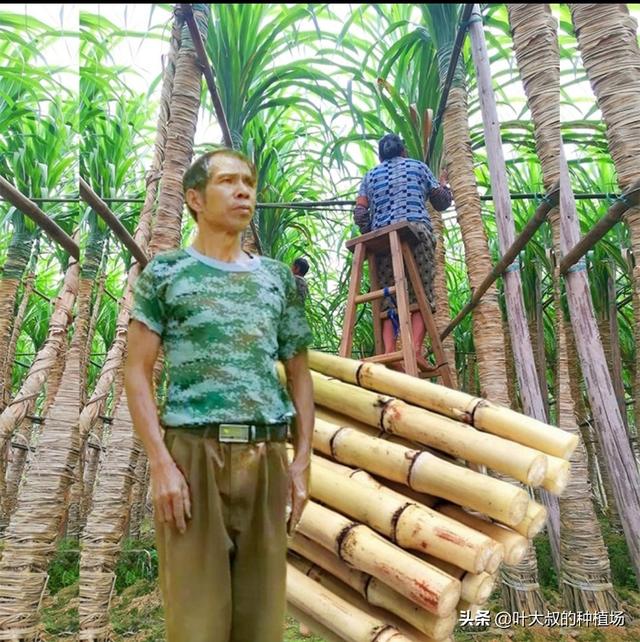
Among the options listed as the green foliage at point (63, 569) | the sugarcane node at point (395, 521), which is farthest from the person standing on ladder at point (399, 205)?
the green foliage at point (63, 569)

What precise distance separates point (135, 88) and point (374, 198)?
0.74 m

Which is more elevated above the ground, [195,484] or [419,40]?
[419,40]

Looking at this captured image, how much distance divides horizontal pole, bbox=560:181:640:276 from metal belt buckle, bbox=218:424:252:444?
94 cm

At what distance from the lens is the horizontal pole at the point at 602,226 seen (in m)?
1.28

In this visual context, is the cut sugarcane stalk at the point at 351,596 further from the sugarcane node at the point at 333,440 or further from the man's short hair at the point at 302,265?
the man's short hair at the point at 302,265

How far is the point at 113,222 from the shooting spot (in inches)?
59.0

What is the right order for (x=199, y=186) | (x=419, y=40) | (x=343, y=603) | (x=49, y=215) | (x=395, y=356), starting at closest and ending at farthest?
1. (x=199, y=186)
2. (x=343, y=603)
3. (x=395, y=356)
4. (x=49, y=215)
5. (x=419, y=40)

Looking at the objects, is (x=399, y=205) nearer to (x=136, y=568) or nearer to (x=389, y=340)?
(x=389, y=340)

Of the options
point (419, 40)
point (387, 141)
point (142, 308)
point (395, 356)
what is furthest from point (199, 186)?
point (419, 40)

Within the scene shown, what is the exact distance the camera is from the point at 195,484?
0.91m

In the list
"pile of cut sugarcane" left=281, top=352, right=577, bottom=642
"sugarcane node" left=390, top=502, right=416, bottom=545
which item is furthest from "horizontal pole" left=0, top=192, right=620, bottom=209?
"sugarcane node" left=390, top=502, right=416, bottom=545

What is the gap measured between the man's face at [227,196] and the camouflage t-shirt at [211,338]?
7cm

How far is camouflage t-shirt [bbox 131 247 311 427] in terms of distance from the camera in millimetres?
939

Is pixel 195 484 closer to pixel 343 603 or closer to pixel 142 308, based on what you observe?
pixel 142 308
